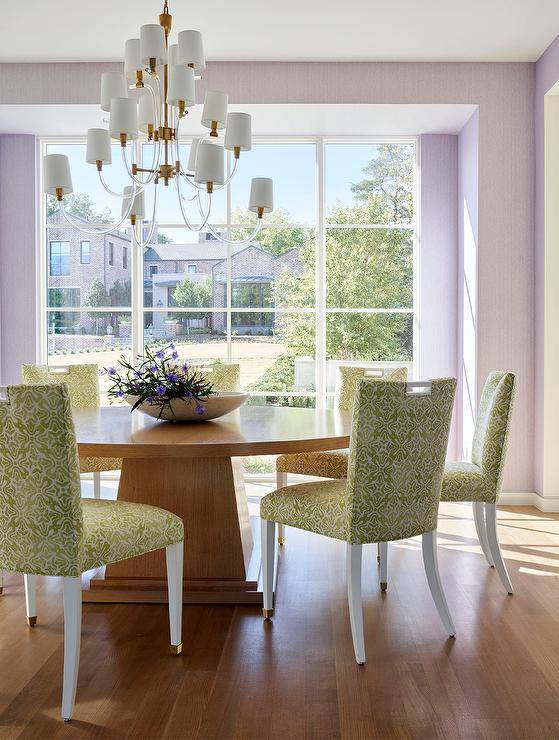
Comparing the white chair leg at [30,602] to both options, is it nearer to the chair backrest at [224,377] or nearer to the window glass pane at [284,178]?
the chair backrest at [224,377]

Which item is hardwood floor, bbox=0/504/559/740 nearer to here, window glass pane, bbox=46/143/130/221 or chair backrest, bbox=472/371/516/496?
chair backrest, bbox=472/371/516/496

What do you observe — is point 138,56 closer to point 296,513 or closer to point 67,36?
point 67,36

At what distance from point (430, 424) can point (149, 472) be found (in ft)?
4.02

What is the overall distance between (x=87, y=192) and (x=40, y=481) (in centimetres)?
393

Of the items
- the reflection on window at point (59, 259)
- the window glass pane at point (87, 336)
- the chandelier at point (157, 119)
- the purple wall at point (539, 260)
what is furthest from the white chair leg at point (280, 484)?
the reflection on window at point (59, 259)

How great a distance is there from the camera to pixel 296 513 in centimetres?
259

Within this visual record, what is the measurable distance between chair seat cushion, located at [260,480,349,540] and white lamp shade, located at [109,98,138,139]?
159 cm

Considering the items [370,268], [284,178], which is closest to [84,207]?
[284,178]

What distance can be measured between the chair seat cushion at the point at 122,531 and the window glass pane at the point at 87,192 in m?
3.50

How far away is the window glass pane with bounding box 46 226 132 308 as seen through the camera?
550cm

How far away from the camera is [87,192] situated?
5.49 metres

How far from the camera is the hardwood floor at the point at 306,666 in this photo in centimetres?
197

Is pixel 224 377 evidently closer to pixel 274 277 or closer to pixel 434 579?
pixel 274 277

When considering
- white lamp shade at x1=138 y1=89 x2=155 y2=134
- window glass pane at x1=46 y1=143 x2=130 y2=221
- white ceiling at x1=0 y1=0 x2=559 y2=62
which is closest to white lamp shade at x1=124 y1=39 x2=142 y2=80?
white lamp shade at x1=138 y1=89 x2=155 y2=134
